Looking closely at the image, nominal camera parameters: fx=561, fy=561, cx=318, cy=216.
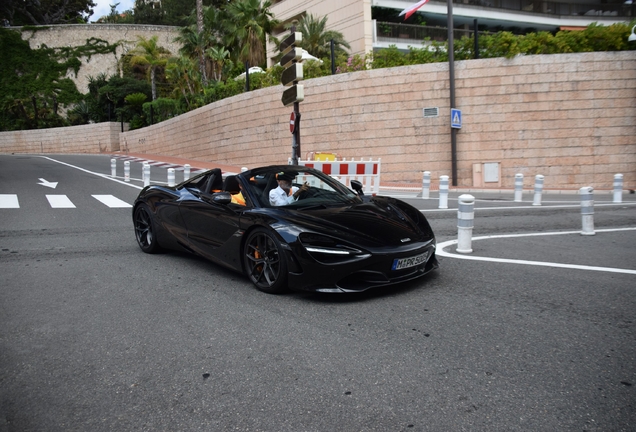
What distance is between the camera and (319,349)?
3898 mm

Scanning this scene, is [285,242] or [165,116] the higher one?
[165,116]

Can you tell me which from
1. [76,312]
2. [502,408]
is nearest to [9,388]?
[76,312]

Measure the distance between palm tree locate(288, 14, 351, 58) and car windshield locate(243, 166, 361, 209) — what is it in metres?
28.4

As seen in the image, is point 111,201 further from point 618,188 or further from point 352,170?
point 618,188

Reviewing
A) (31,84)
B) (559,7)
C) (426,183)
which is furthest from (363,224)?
(31,84)

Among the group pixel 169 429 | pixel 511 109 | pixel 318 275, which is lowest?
pixel 169 429

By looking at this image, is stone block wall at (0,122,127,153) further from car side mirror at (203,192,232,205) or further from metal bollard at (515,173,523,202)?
car side mirror at (203,192,232,205)

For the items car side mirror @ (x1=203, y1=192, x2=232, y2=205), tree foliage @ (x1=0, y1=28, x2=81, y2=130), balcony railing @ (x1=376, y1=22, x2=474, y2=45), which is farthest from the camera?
tree foliage @ (x1=0, y1=28, x2=81, y2=130)

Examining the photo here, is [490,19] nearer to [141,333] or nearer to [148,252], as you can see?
[148,252]

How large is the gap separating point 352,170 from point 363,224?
30.1 ft

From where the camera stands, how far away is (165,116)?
39031mm

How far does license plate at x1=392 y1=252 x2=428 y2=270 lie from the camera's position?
502 cm

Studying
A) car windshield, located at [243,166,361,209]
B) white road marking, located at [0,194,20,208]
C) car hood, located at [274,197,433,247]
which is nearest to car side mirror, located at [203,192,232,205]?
car windshield, located at [243,166,361,209]

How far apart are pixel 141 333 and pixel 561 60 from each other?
703 inches
